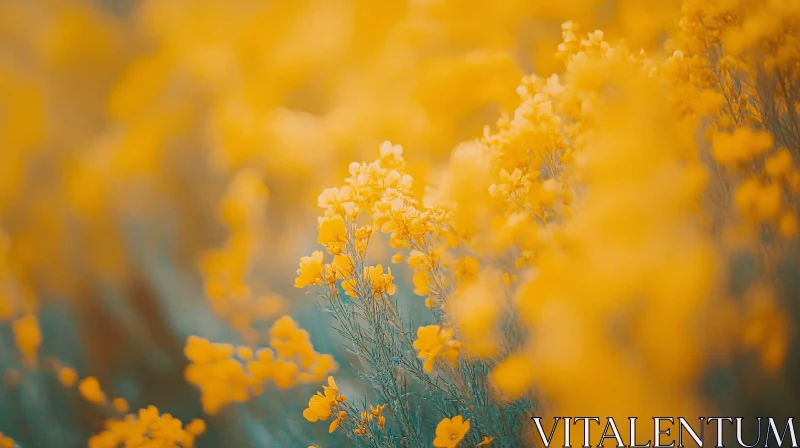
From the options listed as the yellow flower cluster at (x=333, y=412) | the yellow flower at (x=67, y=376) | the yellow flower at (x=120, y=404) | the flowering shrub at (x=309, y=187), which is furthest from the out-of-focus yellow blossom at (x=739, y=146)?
the yellow flower at (x=67, y=376)

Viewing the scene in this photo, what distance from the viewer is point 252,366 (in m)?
1.54

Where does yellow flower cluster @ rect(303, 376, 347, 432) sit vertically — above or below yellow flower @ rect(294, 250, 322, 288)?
below

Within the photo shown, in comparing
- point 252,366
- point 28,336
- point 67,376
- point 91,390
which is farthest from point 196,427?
point 28,336

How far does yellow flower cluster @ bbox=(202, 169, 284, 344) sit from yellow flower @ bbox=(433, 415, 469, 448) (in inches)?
28.4

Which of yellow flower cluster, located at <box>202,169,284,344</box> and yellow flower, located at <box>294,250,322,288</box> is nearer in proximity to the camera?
yellow flower, located at <box>294,250,322,288</box>

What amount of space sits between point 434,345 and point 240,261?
0.77m

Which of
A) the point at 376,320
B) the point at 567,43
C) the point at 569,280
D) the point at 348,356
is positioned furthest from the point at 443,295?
the point at 567,43

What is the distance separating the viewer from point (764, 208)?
2.89ft

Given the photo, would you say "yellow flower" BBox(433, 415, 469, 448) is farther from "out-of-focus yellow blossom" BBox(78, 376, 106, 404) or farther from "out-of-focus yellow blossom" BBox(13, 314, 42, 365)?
"out-of-focus yellow blossom" BBox(13, 314, 42, 365)

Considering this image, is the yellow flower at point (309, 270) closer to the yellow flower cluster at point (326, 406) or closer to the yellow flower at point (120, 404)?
the yellow flower cluster at point (326, 406)

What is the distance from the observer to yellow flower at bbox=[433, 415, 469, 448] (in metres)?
0.98

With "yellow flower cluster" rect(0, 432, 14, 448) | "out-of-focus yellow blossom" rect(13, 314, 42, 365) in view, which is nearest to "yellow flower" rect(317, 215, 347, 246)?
"out-of-focus yellow blossom" rect(13, 314, 42, 365)

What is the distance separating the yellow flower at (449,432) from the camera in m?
0.98

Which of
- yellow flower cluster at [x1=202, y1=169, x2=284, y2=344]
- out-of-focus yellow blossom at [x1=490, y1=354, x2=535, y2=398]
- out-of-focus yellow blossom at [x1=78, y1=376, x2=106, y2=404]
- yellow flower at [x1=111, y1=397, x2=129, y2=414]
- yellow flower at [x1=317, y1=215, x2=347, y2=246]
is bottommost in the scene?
out-of-focus yellow blossom at [x1=490, y1=354, x2=535, y2=398]
